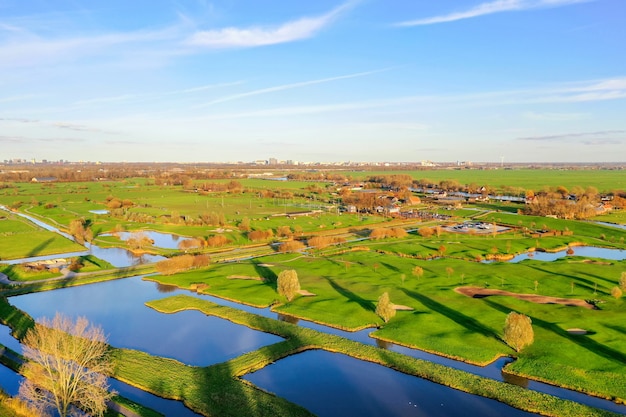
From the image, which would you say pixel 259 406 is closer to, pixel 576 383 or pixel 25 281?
pixel 576 383

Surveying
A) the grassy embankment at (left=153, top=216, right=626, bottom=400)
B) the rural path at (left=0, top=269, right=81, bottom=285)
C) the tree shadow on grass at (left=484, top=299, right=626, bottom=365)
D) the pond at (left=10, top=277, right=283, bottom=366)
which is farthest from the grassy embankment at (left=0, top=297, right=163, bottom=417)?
the tree shadow on grass at (left=484, top=299, right=626, bottom=365)

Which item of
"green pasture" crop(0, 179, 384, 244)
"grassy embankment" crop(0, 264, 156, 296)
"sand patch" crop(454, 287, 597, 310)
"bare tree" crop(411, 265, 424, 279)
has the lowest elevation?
"grassy embankment" crop(0, 264, 156, 296)

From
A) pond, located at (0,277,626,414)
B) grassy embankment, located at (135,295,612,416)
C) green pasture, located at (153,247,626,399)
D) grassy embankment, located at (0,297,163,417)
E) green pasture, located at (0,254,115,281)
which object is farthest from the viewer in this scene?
green pasture, located at (0,254,115,281)

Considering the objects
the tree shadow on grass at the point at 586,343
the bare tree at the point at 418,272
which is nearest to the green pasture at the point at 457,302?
the tree shadow on grass at the point at 586,343

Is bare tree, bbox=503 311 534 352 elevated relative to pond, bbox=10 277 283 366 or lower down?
elevated

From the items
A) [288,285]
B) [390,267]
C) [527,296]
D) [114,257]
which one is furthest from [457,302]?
[114,257]

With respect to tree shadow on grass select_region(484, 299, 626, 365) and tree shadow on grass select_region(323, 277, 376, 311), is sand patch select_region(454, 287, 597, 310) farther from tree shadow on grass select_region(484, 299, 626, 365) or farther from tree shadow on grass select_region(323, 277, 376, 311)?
tree shadow on grass select_region(323, 277, 376, 311)
